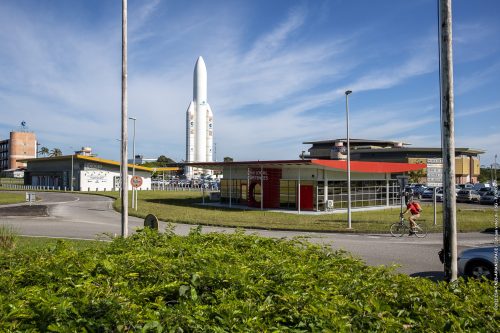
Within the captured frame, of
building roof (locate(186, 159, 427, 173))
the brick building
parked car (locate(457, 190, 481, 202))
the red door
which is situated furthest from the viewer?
the brick building

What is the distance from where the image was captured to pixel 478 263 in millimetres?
10312

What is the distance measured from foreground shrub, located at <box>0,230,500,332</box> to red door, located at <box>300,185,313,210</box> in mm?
30673

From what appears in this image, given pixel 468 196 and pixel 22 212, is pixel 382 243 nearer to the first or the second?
pixel 22 212

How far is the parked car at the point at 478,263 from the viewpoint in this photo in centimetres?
1006

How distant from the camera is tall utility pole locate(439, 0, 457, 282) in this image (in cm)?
618

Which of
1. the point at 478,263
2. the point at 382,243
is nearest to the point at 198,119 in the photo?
the point at 382,243

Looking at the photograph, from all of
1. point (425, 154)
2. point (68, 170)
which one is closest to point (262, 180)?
point (68, 170)

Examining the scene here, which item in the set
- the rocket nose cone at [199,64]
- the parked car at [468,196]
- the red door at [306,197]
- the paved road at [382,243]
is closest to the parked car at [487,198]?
the parked car at [468,196]

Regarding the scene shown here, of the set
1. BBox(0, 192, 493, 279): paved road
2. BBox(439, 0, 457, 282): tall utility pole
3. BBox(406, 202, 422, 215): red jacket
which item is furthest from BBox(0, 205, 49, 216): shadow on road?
BBox(439, 0, 457, 282): tall utility pole

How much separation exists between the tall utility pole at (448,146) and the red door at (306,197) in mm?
29300

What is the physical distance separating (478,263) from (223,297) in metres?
9.13

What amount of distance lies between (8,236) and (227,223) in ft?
43.9

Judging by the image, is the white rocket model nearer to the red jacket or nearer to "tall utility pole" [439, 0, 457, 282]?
the red jacket

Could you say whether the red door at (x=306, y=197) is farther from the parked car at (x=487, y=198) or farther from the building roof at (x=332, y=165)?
the parked car at (x=487, y=198)
